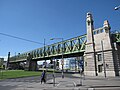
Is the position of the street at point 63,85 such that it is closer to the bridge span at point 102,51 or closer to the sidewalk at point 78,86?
the sidewalk at point 78,86

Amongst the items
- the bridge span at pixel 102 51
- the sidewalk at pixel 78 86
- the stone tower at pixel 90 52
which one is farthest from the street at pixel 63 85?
the stone tower at pixel 90 52

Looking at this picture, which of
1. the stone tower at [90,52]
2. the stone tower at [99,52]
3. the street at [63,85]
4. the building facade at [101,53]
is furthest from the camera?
the stone tower at [90,52]

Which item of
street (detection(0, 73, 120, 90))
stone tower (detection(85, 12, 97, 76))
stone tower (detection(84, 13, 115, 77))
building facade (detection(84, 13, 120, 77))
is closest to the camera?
street (detection(0, 73, 120, 90))

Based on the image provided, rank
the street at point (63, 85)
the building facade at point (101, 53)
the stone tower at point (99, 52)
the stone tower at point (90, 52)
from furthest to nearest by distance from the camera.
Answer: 1. the stone tower at point (90, 52)
2. the stone tower at point (99, 52)
3. the building facade at point (101, 53)
4. the street at point (63, 85)

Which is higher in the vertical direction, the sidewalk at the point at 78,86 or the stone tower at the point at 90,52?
the stone tower at the point at 90,52

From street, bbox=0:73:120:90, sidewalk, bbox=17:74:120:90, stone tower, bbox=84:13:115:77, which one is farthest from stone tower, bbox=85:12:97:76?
sidewalk, bbox=17:74:120:90

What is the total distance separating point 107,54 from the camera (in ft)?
134

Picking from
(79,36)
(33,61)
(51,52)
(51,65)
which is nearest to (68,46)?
(79,36)

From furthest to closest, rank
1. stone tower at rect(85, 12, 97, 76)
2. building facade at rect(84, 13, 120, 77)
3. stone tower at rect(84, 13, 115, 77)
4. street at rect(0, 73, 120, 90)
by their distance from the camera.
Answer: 1. stone tower at rect(85, 12, 97, 76)
2. stone tower at rect(84, 13, 115, 77)
3. building facade at rect(84, 13, 120, 77)
4. street at rect(0, 73, 120, 90)

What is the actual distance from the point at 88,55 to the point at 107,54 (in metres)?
6.69

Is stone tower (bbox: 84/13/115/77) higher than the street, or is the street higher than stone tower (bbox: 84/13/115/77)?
stone tower (bbox: 84/13/115/77)

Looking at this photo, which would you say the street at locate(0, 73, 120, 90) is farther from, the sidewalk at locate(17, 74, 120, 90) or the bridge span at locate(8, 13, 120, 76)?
the bridge span at locate(8, 13, 120, 76)

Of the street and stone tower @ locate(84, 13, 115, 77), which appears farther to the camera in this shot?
stone tower @ locate(84, 13, 115, 77)

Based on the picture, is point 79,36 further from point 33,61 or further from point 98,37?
point 33,61
